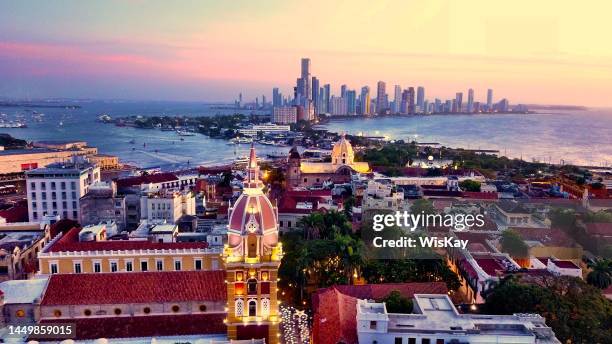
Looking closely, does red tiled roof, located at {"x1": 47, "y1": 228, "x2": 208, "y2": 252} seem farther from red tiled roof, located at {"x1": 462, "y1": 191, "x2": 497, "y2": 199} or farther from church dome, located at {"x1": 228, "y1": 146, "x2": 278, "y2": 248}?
red tiled roof, located at {"x1": 462, "y1": 191, "x2": 497, "y2": 199}

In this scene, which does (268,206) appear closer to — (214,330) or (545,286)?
(214,330)

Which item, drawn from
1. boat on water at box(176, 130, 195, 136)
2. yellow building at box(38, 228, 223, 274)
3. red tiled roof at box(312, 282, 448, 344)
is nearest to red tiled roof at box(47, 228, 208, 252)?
yellow building at box(38, 228, 223, 274)

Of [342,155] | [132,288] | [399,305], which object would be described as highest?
[342,155]

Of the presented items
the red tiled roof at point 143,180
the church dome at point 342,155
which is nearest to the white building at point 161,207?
the red tiled roof at point 143,180

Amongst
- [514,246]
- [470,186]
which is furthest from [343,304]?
[470,186]

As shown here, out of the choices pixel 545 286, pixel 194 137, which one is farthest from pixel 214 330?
pixel 194 137

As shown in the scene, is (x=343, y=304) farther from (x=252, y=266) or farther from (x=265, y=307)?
(x=252, y=266)

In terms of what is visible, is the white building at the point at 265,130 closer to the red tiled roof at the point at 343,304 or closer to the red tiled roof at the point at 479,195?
the red tiled roof at the point at 479,195
